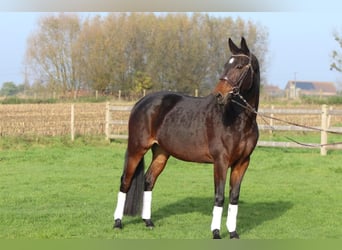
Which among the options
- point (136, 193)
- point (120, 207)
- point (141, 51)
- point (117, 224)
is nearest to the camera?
point (117, 224)

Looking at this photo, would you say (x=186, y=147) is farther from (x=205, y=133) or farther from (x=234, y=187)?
(x=234, y=187)

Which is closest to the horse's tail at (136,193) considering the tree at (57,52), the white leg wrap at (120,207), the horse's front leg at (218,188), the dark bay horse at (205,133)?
the dark bay horse at (205,133)

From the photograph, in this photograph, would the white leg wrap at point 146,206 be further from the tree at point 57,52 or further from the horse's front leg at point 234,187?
the tree at point 57,52

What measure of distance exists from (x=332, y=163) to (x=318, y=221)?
644 cm

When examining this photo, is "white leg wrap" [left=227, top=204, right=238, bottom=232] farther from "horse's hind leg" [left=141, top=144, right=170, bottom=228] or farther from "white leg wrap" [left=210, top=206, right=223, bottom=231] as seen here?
"horse's hind leg" [left=141, top=144, right=170, bottom=228]

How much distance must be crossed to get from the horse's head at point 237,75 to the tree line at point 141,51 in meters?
23.4

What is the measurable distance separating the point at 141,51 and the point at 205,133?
25.4 meters

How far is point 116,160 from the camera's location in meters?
13.9

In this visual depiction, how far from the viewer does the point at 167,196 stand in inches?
359

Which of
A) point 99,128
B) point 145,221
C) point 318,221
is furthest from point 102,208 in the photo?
point 99,128

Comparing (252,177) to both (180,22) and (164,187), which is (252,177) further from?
(180,22)

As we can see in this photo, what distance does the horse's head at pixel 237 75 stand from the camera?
17.9ft

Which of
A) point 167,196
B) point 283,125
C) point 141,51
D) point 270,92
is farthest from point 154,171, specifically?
point 270,92

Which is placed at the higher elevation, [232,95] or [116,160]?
[232,95]
